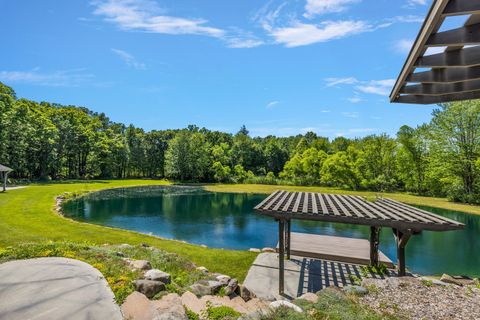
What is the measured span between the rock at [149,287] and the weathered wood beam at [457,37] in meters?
4.89

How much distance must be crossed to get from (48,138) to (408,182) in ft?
160

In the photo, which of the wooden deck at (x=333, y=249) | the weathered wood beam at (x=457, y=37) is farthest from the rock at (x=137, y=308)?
the wooden deck at (x=333, y=249)

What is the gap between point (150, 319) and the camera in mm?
3584

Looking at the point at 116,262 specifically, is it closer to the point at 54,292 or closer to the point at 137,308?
the point at 54,292

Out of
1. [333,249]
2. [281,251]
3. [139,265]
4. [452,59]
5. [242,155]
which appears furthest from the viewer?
[242,155]

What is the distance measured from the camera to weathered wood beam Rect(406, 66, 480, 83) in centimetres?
270

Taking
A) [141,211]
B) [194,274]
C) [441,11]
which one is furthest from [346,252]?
[141,211]

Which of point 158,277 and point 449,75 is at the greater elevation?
point 449,75

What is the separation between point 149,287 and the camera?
436cm

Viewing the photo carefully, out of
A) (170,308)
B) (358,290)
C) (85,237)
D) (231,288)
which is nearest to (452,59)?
(358,290)

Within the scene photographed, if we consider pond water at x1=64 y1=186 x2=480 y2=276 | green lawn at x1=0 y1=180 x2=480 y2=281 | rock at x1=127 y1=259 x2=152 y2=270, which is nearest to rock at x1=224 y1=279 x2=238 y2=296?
rock at x1=127 y1=259 x2=152 y2=270

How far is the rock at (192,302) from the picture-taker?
4.03 meters

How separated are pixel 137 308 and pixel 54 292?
1399mm

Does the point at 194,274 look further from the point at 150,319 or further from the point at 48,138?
the point at 48,138
